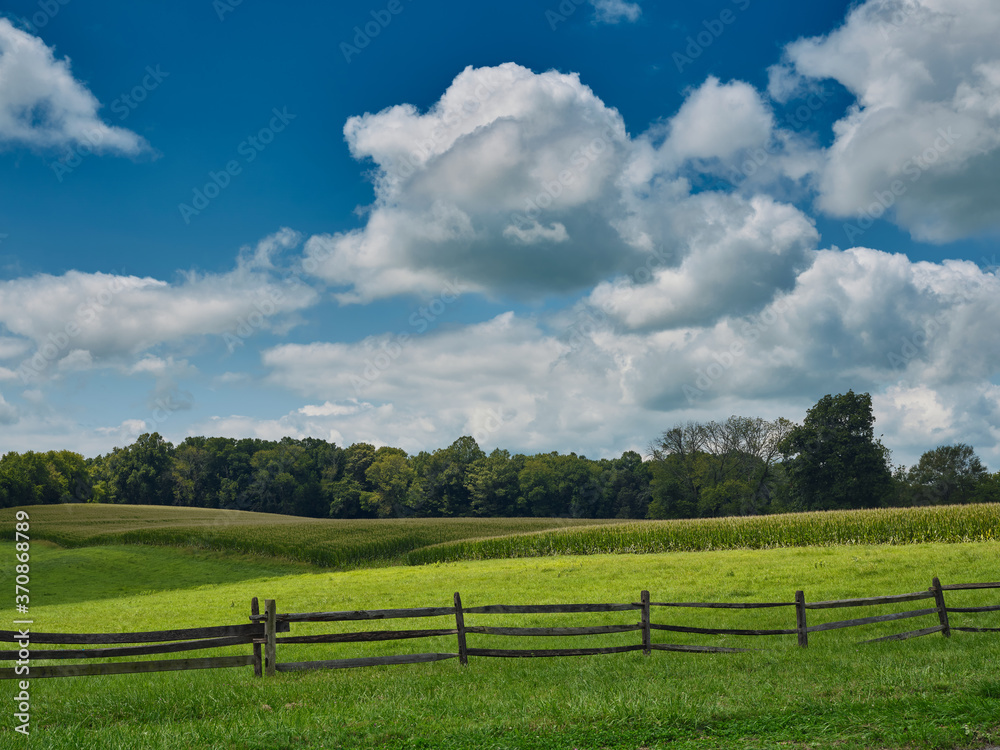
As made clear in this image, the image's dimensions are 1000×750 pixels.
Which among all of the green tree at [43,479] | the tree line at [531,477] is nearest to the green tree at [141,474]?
the tree line at [531,477]

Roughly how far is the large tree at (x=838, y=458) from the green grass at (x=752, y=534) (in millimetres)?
30210

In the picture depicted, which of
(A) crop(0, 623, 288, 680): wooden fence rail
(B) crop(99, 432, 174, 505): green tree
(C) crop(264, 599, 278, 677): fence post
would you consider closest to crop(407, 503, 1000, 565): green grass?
(C) crop(264, 599, 278, 677): fence post

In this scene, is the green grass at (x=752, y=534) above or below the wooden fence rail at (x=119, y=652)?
below

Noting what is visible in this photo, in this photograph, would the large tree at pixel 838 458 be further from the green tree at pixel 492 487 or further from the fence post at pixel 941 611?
the fence post at pixel 941 611

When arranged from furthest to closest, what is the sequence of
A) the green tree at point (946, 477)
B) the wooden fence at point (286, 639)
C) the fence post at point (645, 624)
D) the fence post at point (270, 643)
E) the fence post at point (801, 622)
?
the green tree at point (946, 477)
the fence post at point (801, 622)
the fence post at point (645, 624)
the fence post at point (270, 643)
the wooden fence at point (286, 639)

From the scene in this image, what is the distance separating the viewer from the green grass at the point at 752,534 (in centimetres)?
3191

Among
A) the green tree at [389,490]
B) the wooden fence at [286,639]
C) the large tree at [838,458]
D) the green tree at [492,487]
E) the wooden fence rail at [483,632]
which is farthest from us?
the green tree at [389,490]

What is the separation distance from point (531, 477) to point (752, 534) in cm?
7043

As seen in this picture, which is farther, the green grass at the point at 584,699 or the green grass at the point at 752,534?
the green grass at the point at 752,534

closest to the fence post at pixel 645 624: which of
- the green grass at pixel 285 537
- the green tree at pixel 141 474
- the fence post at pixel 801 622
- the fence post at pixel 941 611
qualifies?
the fence post at pixel 801 622

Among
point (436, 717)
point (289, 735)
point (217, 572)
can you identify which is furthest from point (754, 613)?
point (217, 572)

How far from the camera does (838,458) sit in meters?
64.4

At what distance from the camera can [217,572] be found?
38531 mm

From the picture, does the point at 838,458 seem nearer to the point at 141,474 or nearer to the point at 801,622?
the point at 801,622
